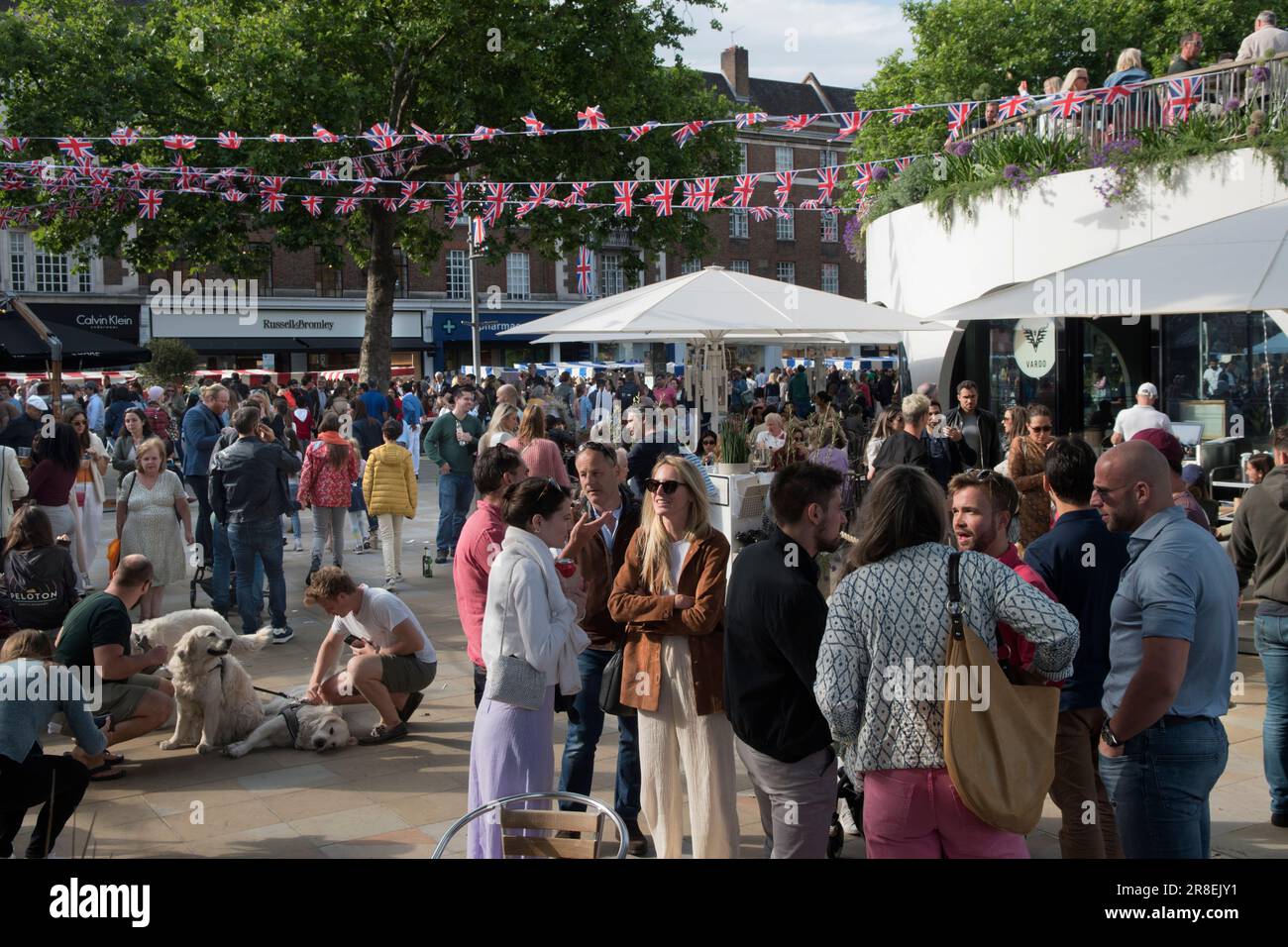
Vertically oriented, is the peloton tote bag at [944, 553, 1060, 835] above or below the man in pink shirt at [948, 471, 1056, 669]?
below

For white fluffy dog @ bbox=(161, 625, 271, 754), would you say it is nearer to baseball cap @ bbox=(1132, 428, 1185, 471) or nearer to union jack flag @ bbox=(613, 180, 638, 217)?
baseball cap @ bbox=(1132, 428, 1185, 471)

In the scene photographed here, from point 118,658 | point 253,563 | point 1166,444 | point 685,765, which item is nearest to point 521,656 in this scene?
point 685,765

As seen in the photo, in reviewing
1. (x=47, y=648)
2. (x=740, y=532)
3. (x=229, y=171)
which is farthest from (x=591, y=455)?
(x=229, y=171)

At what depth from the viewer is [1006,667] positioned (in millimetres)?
3252

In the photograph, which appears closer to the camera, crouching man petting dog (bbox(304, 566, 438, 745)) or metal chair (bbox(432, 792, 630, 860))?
metal chair (bbox(432, 792, 630, 860))

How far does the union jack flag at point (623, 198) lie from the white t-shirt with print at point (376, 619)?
13858 millimetres

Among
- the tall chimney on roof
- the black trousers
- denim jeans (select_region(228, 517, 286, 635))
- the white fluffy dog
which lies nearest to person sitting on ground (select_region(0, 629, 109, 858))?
the black trousers

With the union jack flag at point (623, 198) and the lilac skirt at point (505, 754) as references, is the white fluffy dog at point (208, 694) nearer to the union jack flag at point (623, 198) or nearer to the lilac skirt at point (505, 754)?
the lilac skirt at point (505, 754)

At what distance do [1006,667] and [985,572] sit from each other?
293 mm

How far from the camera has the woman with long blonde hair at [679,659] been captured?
4.58 meters

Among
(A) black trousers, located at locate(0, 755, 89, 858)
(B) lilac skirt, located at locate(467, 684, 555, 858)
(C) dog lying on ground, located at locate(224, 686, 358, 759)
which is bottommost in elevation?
(C) dog lying on ground, located at locate(224, 686, 358, 759)

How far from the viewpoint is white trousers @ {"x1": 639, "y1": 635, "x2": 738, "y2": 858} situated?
4.60 m

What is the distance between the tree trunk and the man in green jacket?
36.9ft
